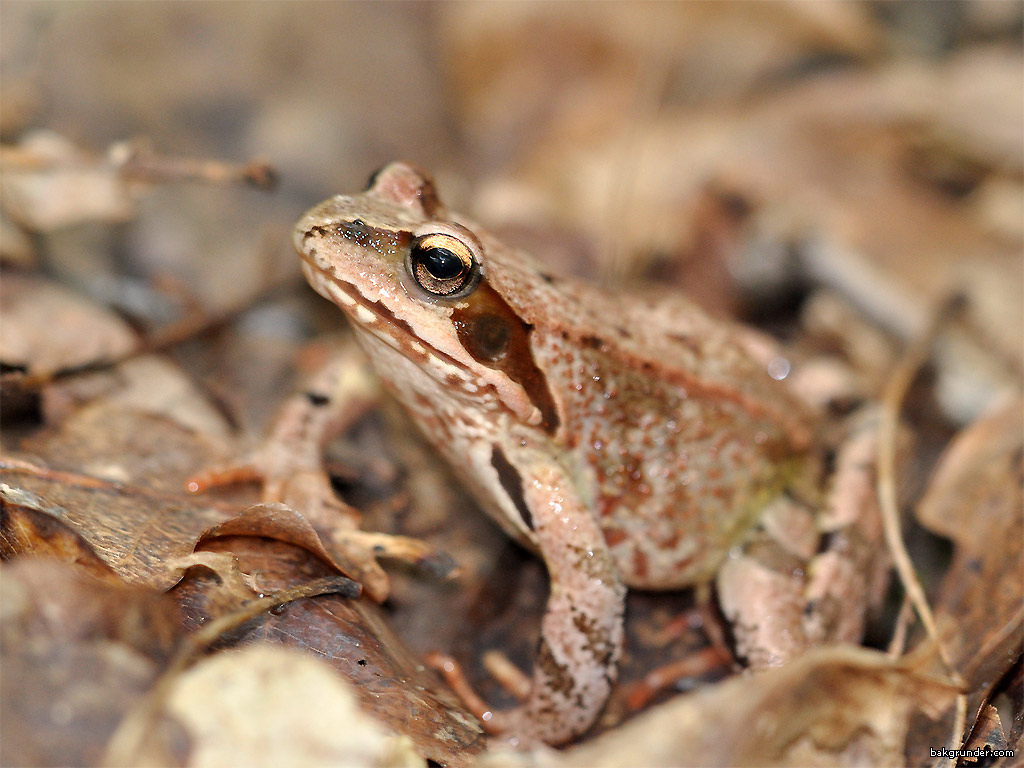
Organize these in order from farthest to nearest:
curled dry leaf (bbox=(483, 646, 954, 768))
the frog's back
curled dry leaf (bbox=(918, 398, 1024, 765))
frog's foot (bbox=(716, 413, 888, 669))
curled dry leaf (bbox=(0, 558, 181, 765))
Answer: the frog's back
frog's foot (bbox=(716, 413, 888, 669))
curled dry leaf (bbox=(918, 398, 1024, 765))
curled dry leaf (bbox=(483, 646, 954, 768))
curled dry leaf (bbox=(0, 558, 181, 765))

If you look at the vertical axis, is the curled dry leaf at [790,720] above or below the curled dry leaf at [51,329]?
above

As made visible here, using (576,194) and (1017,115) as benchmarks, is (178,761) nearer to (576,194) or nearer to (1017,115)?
(576,194)

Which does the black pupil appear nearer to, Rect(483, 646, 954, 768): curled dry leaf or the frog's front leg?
the frog's front leg

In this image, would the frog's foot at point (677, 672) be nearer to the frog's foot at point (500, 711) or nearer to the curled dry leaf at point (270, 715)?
the frog's foot at point (500, 711)

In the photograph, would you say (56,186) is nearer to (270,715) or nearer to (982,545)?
(270,715)

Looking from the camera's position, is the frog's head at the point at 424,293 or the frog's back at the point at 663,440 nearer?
the frog's head at the point at 424,293

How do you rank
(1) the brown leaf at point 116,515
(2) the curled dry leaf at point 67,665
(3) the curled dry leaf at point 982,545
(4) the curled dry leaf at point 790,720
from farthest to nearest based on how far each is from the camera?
1. (3) the curled dry leaf at point 982,545
2. (1) the brown leaf at point 116,515
3. (4) the curled dry leaf at point 790,720
4. (2) the curled dry leaf at point 67,665

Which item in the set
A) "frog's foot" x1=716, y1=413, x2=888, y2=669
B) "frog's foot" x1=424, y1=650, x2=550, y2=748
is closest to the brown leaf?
"frog's foot" x1=424, y1=650, x2=550, y2=748

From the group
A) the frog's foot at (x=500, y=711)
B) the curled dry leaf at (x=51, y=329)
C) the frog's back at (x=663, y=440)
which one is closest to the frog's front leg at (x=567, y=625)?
the frog's foot at (x=500, y=711)

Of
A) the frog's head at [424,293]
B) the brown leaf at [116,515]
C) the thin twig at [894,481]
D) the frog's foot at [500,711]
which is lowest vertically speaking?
the frog's foot at [500,711]
